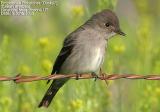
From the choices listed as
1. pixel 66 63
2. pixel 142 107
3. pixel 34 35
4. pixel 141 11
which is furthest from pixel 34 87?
pixel 141 11

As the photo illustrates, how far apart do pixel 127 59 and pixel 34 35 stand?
152cm

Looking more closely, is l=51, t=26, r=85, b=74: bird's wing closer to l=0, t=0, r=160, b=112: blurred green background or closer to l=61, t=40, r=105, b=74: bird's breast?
l=61, t=40, r=105, b=74: bird's breast

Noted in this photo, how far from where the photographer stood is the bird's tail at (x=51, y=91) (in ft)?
38.6

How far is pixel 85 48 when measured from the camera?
12.0m

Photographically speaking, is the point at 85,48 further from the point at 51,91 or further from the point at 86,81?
the point at 51,91

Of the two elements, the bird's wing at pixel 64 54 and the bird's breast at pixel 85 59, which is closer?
the bird's breast at pixel 85 59

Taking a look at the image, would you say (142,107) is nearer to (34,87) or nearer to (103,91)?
(103,91)

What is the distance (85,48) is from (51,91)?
69 cm

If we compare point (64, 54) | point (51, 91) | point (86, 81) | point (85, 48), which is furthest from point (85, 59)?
point (51, 91)

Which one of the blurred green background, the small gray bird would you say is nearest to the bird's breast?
the small gray bird

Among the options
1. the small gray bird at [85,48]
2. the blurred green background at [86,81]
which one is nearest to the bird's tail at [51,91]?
the small gray bird at [85,48]

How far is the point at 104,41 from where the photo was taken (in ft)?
40.2

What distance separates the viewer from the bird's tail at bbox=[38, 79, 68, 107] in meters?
11.8

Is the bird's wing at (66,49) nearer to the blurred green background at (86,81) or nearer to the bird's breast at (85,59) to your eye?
the bird's breast at (85,59)
